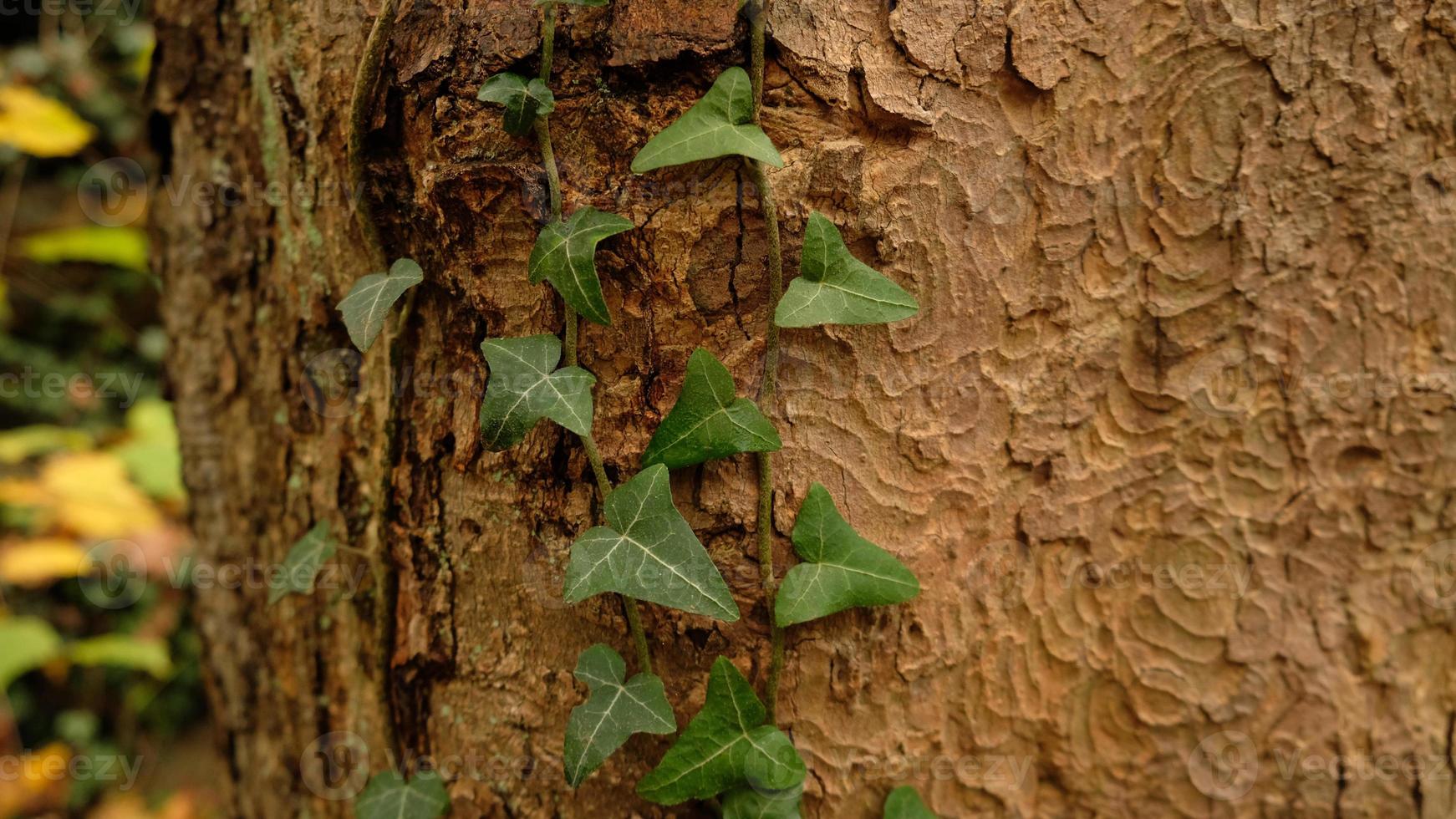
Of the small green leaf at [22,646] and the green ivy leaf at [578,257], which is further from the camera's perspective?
the small green leaf at [22,646]

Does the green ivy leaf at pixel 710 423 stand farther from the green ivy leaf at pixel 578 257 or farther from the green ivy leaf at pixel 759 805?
the green ivy leaf at pixel 759 805

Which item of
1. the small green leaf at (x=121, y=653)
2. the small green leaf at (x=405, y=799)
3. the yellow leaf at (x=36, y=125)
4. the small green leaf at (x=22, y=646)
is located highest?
the yellow leaf at (x=36, y=125)

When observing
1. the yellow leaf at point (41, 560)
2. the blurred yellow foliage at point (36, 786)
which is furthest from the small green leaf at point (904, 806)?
the blurred yellow foliage at point (36, 786)

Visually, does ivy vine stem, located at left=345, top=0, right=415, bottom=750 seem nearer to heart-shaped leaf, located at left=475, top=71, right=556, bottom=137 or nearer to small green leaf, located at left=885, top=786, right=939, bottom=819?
heart-shaped leaf, located at left=475, top=71, right=556, bottom=137

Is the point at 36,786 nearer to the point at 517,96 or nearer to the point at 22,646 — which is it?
the point at 22,646

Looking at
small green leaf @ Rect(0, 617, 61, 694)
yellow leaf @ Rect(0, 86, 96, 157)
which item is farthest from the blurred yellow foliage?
yellow leaf @ Rect(0, 86, 96, 157)

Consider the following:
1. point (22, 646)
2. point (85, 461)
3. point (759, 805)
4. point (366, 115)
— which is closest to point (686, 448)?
point (759, 805)
